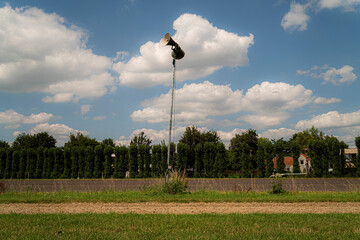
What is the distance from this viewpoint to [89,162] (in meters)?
35.5

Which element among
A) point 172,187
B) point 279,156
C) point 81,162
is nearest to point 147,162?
point 81,162

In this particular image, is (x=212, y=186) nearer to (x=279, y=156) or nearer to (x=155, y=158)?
(x=155, y=158)

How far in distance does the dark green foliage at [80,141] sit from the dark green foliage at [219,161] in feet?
133

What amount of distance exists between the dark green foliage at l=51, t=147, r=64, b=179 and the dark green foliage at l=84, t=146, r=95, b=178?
4.49 metres

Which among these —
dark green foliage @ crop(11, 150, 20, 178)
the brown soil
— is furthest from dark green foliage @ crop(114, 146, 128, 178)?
the brown soil

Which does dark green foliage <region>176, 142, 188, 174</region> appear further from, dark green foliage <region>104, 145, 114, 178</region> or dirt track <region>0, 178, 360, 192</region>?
dirt track <region>0, 178, 360, 192</region>

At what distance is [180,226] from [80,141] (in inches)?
2496

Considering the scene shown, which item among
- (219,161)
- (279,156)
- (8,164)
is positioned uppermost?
(279,156)

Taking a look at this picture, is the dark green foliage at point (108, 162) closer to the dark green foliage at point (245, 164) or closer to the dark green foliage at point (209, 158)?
the dark green foliage at point (209, 158)

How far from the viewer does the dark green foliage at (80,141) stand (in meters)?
63.8

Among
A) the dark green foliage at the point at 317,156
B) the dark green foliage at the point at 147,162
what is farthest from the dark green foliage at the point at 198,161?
the dark green foliage at the point at 317,156

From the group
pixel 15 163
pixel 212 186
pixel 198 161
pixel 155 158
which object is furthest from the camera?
pixel 15 163

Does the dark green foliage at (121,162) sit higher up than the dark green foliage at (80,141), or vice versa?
the dark green foliage at (80,141)

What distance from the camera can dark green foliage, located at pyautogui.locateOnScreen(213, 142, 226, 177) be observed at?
33750mm
